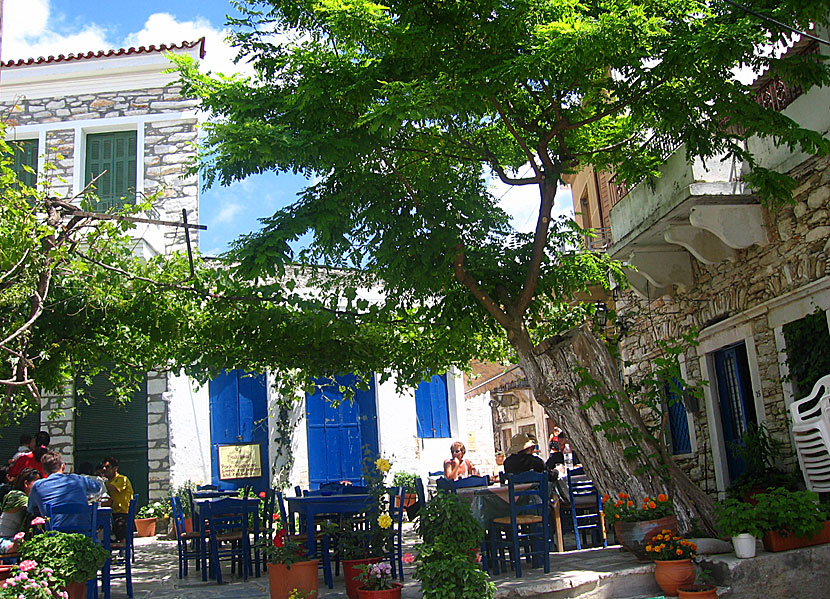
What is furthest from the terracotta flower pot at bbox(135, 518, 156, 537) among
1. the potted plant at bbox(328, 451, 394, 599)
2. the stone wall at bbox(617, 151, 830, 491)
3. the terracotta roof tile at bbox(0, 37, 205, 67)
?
the stone wall at bbox(617, 151, 830, 491)

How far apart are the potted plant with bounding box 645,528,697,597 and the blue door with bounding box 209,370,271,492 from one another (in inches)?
333

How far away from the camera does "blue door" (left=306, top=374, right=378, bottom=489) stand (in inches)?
547

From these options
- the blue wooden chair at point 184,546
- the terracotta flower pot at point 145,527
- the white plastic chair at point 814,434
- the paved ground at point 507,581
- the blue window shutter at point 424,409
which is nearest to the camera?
the paved ground at point 507,581

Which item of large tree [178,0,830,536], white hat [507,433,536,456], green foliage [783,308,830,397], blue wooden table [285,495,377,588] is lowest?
blue wooden table [285,495,377,588]

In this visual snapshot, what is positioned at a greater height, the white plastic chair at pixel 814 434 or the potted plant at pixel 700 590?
the white plastic chair at pixel 814 434

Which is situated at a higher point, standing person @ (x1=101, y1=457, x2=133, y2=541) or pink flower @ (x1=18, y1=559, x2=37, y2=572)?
standing person @ (x1=101, y1=457, x2=133, y2=541)

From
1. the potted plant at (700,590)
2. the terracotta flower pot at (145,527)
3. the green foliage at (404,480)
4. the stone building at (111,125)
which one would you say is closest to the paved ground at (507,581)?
the potted plant at (700,590)

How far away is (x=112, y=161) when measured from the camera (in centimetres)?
1416

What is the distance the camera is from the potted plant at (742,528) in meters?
6.43

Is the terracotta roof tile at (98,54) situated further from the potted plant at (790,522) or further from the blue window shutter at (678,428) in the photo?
the potted plant at (790,522)

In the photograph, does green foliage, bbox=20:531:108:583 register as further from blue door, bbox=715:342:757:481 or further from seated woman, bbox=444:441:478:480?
blue door, bbox=715:342:757:481

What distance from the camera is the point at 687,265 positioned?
10.1 meters

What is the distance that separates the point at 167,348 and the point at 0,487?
95.5 inches

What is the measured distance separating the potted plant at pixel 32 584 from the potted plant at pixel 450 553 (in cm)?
268
